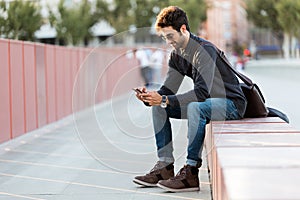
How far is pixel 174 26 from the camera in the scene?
197 inches

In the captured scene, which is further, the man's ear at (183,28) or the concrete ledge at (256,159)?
the man's ear at (183,28)

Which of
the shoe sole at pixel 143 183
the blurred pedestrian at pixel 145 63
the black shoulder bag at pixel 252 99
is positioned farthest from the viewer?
the blurred pedestrian at pixel 145 63

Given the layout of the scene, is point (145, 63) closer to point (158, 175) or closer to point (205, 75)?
point (158, 175)

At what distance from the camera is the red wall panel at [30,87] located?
877 centimetres

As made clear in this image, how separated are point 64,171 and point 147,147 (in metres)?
1.67

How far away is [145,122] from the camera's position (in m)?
8.59

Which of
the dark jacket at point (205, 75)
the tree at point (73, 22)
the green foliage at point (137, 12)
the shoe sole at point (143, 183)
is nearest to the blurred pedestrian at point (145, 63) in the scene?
the tree at point (73, 22)

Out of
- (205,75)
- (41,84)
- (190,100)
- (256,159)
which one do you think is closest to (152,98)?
(190,100)

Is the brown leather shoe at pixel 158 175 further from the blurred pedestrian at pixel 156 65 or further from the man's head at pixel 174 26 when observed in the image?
the blurred pedestrian at pixel 156 65

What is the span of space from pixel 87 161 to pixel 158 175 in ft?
5.62

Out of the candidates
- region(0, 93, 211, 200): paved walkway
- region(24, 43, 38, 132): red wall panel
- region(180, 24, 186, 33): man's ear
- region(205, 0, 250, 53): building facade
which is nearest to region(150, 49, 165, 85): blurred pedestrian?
region(0, 93, 211, 200): paved walkway

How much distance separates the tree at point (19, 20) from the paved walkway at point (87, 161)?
387 cm

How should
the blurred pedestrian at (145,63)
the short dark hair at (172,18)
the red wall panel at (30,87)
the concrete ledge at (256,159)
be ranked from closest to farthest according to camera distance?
the concrete ledge at (256,159)
the short dark hair at (172,18)
the red wall panel at (30,87)
the blurred pedestrian at (145,63)

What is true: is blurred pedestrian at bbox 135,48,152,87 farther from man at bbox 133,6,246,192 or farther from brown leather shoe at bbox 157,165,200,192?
brown leather shoe at bbox 157,165,200,192
